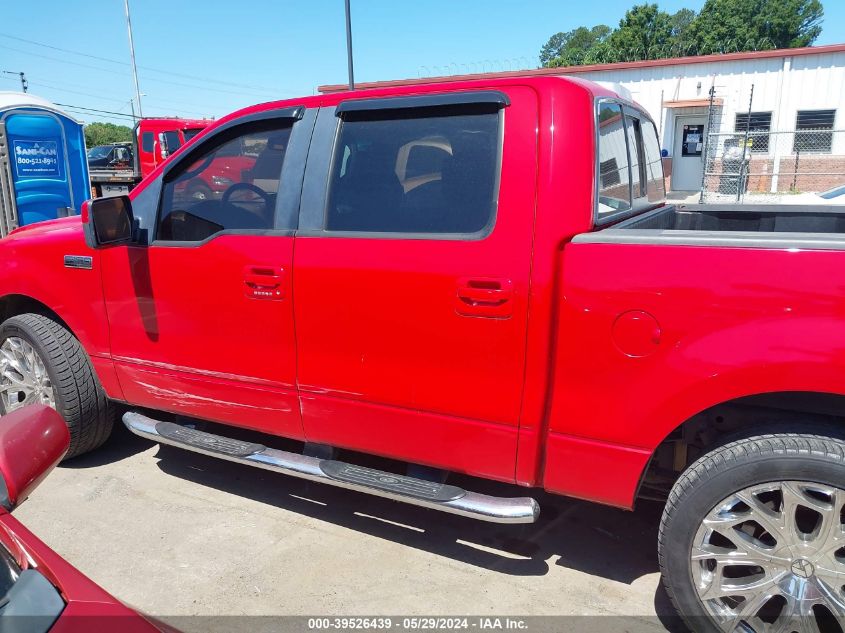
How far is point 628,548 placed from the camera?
10.3 ft

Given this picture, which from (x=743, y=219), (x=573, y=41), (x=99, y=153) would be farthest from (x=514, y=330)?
(x=573, y=41)

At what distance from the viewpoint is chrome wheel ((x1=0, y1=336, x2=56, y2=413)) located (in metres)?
3.86

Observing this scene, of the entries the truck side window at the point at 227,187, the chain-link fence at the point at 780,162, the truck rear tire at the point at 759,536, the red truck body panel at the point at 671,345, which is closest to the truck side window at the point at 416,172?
the truck side window at the point at 227,187

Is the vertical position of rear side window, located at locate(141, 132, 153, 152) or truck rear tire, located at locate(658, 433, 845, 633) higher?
rear side window, located at locate(141, 132, 153, 152)

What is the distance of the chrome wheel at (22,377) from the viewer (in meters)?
3.86

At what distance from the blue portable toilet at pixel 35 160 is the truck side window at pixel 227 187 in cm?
695

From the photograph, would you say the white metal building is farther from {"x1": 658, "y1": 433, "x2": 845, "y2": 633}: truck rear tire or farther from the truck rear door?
{"x1": 658, "y1": 433, "x2": 845, "y2": 633}: truck rear tire

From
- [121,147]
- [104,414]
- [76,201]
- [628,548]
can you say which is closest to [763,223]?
[628,548]

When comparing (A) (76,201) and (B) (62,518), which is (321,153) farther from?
(A) (76,201)

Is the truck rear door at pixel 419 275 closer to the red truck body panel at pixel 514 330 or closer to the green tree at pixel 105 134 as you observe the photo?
the red truck body panel at pixel 514 330

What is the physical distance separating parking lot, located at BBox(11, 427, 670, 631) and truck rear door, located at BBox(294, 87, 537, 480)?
56 cm

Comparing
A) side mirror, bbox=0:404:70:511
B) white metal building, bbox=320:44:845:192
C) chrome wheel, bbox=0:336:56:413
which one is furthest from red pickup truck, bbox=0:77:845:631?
white metal building, bbox=320:44:845:192

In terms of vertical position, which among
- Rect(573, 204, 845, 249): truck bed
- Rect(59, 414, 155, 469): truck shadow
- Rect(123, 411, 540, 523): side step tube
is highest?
Rect(573, 204, 845, 249): truck bed

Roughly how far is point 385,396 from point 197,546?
1264 millimetres
